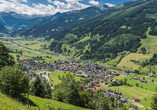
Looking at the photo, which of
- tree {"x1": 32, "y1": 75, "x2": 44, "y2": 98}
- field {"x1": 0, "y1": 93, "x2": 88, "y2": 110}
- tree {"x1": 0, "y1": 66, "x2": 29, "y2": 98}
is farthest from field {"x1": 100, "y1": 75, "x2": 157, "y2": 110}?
tree {"x1": 0, "y1": 66, "x2": 29, "y2": 98}

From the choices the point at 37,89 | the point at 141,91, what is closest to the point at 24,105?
the point at 37,89

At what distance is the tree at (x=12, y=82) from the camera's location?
24172 mm

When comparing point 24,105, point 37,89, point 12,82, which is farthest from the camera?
point 37,89

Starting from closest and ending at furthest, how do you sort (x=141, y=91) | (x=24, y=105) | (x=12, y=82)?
(x=24, y=105) < (x=12, y=82) < (x=141, y=91)

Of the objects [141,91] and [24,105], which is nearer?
[24,105]

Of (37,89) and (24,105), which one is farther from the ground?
(24,105)

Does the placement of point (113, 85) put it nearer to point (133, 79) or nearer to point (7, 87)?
point (133, 79)

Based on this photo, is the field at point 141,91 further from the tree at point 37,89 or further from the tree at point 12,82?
→ the tree at point 12,82

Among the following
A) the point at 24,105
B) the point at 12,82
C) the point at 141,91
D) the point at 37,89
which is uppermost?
the point at 12,82

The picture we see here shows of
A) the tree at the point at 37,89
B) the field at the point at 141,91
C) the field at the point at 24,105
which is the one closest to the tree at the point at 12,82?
the field at the point at 24,105

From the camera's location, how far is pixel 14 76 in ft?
82.9

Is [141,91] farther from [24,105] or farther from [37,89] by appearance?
[24,105]

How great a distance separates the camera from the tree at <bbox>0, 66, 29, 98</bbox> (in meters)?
24.2

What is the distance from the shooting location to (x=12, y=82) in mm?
24844
